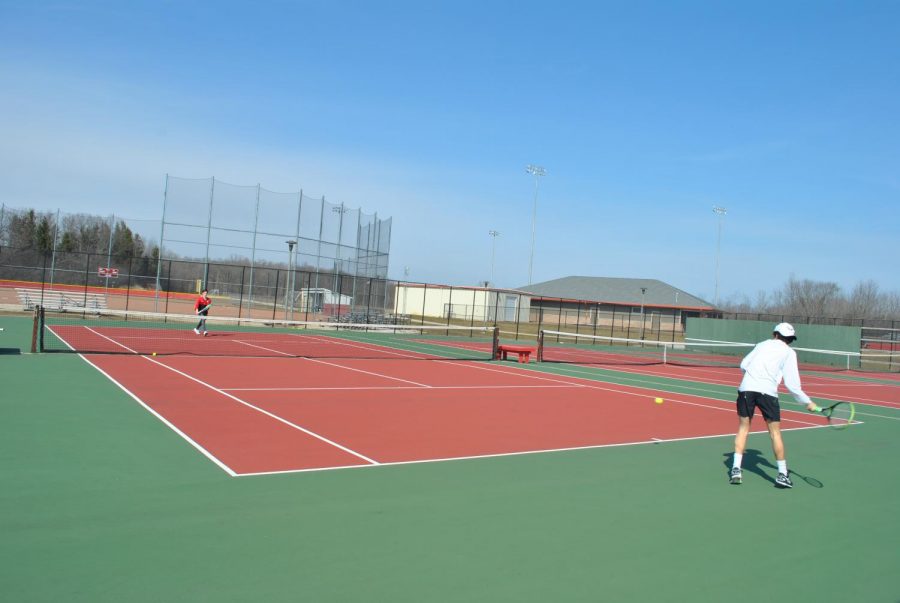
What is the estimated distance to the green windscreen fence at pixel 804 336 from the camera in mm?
34688

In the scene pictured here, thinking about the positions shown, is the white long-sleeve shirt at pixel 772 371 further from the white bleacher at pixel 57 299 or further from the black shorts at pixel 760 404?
the white bleacher at pixel 57 299

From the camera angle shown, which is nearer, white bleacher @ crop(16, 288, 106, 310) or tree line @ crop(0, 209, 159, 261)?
white bleacher @ crop(16, 288, 106, 310)

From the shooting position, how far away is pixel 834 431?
39.7ft

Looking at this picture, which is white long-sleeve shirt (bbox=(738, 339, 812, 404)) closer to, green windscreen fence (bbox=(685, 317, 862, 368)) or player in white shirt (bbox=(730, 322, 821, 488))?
player in white shirt (bbox=(730, 322, 821, 488))

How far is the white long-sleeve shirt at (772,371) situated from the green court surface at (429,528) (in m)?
1.04

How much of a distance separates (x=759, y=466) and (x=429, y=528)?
501cm

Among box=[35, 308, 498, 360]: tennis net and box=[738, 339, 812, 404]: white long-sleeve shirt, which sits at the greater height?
box=[738, 339, 812, 404]: white long-sleeve shirt

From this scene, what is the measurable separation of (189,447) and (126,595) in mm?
3948

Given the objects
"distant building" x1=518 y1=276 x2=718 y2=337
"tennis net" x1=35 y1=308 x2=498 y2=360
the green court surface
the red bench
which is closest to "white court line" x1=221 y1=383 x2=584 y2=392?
the green court surface

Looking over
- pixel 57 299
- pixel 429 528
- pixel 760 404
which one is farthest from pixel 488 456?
pixel 57 299

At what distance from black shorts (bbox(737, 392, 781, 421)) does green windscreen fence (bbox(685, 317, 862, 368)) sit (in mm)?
27441

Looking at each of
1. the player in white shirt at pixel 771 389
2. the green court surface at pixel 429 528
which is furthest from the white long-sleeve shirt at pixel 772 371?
the green court surface at pixel 429 528

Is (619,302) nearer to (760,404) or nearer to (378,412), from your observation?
(378,412)

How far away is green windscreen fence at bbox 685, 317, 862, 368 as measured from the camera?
34688mm
